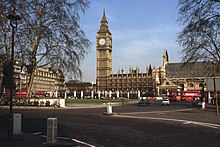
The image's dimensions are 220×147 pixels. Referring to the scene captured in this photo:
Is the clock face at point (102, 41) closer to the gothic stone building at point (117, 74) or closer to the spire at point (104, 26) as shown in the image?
the gothic stone building at point (117, 74)

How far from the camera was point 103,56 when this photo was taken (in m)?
160

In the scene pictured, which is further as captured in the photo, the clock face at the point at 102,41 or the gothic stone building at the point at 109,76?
the clock face at the point at 102,41

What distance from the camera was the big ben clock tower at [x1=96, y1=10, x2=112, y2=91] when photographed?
15925 centimetres

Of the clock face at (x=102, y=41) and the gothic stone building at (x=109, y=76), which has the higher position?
the clock face at (x=102, y=41)

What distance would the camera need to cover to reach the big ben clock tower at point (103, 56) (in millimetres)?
159250

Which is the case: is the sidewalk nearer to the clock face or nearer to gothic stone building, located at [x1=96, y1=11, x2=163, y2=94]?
gothic stone building, located at [x1=96, y1=11, x2=163, y2=94]

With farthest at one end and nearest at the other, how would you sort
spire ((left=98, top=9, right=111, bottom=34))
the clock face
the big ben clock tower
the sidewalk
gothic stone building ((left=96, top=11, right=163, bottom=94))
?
1. spire ((left=98, top=9, right=111, bottom=34))
2. the clock face
3. the big ben clock tower
4. gothic stone building ((left=96, top=11, right=163, bottom=94))
5. the sidewalk

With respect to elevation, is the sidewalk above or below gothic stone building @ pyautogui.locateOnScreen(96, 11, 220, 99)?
below

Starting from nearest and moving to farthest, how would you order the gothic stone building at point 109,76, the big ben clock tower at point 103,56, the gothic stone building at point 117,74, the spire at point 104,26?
the gothic stone building at point 117,74 → the gothic stone building at point 109,76 → the big ben clock tower at point 103,56 → the spire at point 104,26


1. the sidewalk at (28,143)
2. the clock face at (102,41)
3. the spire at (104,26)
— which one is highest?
the spire at (104,26)

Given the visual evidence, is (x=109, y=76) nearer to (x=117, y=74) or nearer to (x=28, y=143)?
(x=117, y=74)

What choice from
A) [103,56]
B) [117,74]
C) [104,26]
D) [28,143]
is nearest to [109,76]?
[117,74]

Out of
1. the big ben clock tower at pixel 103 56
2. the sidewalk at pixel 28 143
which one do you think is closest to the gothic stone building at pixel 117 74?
the big ben clock tower at pixel 103 56

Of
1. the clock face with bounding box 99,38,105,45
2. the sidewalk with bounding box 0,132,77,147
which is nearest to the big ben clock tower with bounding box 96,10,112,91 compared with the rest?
the clock face with bounding box 99,38,105,45
